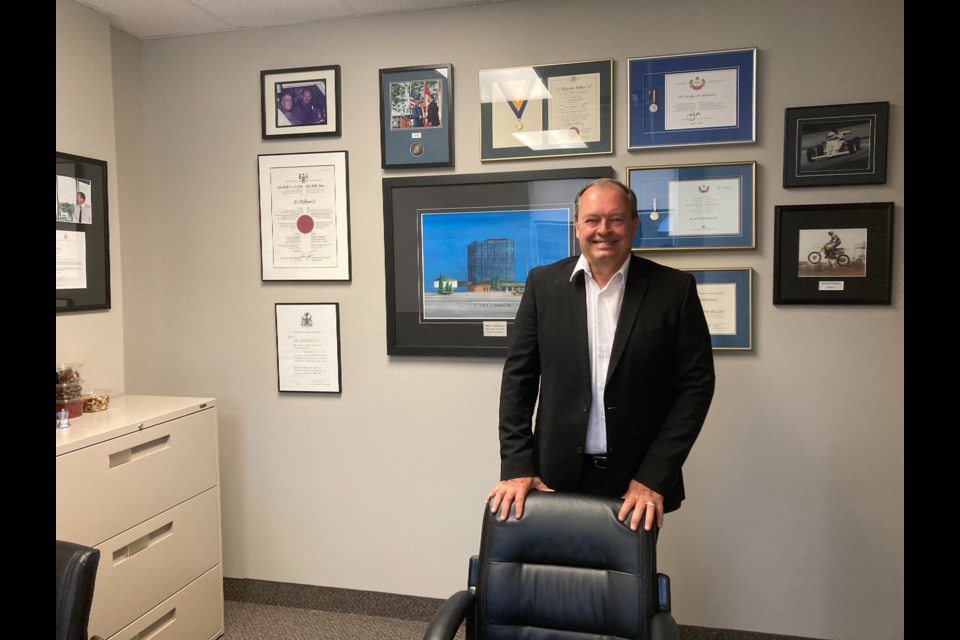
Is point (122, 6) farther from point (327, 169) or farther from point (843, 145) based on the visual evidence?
point (843, 145)

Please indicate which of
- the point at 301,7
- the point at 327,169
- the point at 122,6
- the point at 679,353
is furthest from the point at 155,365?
the point at 679,353

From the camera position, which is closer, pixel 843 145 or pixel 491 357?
pixel 843 145

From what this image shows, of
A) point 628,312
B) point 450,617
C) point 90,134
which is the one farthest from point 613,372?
point 90,134

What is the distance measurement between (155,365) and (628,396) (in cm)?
236

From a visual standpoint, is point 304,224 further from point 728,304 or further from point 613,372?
point 728,304

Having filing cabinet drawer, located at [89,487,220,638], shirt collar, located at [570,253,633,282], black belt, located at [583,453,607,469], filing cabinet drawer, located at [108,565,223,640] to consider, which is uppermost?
shirt collar, located at [570,253,633,282]

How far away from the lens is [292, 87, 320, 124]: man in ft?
9.42

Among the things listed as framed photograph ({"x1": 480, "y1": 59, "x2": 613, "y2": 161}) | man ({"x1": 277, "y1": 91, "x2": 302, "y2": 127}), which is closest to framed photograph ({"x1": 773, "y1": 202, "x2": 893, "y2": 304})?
framed photograph ({"x1": 480, "y1": 59, "x2": 613, "y2": 161})

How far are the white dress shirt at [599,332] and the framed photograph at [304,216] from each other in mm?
1337

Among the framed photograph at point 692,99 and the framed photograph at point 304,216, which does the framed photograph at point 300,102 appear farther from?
the framed photograph at point 692,99

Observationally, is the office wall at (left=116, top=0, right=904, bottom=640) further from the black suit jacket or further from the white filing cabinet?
the black suit jacket

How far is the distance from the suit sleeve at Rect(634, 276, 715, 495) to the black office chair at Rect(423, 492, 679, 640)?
288 millimetres

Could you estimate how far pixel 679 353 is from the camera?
186 cm
